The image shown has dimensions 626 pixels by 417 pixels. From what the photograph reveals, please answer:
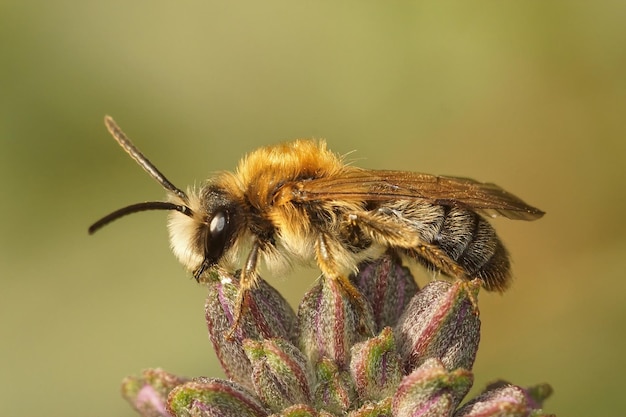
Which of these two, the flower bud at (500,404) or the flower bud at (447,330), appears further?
the flower bud at (447,330)

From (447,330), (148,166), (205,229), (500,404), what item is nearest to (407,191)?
(447,330)

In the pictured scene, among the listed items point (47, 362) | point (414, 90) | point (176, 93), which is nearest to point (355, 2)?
point (414, 90)

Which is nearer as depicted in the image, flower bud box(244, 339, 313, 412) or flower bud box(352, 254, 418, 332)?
flower bud box(244, 339, 313, 412)

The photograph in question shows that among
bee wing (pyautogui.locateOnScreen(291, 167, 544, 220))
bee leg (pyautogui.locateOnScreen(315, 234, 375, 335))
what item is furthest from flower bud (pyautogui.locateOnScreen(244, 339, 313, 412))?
bee wing (pyautogui.locateOnScreen(291, 167, 544, 220))

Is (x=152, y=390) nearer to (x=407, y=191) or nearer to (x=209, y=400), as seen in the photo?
(x=209, y=400)

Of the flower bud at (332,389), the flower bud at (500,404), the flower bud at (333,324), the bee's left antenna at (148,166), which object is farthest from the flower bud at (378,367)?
the bee's left antenna at (148,166)

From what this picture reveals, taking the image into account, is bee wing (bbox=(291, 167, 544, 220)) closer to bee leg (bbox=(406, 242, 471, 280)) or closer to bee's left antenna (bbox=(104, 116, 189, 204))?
bee leg (bbox=(406, 242, 471, 280))

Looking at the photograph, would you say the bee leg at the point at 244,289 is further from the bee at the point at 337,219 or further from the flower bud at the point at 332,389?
the flower bud at the point at 332,389
